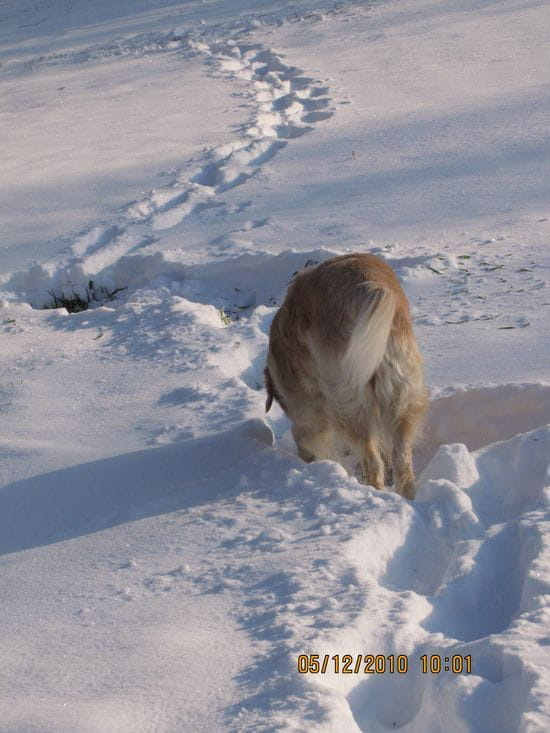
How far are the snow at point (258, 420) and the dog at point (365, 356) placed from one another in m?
0.16

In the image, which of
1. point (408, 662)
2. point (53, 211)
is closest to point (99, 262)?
point (53, 211)

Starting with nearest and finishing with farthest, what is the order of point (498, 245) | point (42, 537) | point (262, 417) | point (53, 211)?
1. point (42, 537)
2. point (262, 417)
3. point (498, 245)
4. point (53, 211)

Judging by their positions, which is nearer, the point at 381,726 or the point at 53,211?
the point at 381,726

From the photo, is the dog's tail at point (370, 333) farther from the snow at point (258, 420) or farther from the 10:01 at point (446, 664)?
the 10:01 at point (446, 664)

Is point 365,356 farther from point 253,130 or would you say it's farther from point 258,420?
point 253,130

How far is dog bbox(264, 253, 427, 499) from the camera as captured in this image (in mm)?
3254

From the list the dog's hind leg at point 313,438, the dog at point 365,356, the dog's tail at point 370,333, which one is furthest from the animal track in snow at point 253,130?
the dog's tail at point 370,333

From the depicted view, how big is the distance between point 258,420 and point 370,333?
→ 896 millimetres

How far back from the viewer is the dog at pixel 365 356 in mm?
3254

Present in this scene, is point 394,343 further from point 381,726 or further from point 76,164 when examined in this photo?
point 76,164

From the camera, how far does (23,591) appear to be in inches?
112

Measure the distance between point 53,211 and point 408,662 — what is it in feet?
18.3

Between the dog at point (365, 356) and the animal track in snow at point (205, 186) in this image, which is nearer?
the dog at point (365, 356)

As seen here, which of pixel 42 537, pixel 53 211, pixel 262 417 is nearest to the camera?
pixel 42 537
